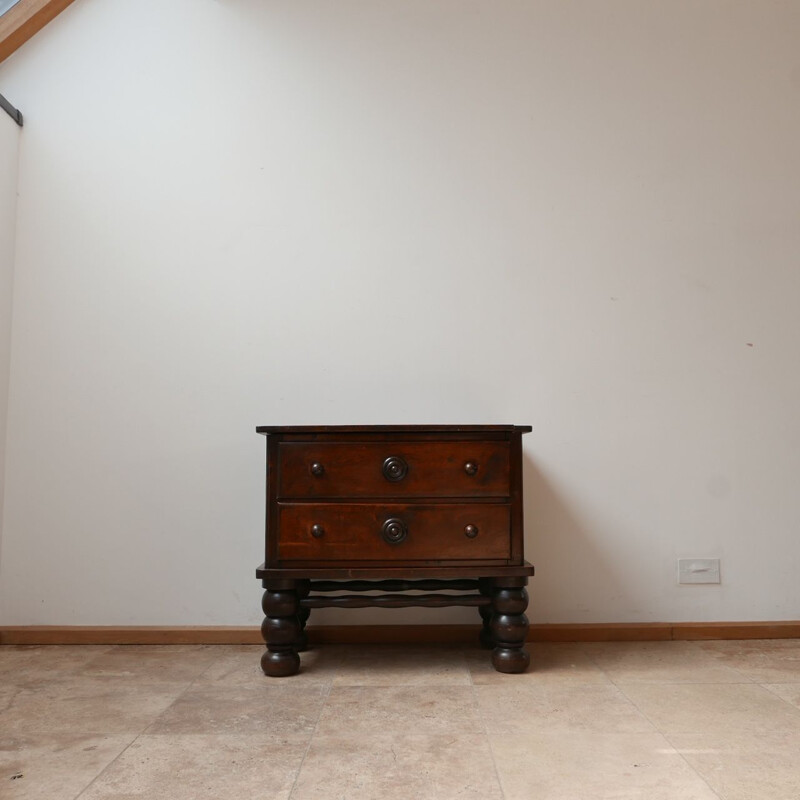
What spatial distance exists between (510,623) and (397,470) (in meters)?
0.54

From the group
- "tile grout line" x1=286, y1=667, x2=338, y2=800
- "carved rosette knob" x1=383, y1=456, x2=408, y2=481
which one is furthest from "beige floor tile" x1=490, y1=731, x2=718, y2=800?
"carved rosette knob" x1=383, y1=456, x2=408, y2=481

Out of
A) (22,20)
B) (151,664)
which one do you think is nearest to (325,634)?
(151,664)

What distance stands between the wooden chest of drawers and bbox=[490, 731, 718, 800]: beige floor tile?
50 cm

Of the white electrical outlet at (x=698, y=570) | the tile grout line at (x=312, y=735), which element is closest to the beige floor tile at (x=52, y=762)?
A: the tile grout line at (x=312, y=735)

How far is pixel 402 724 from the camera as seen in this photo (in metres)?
1.63

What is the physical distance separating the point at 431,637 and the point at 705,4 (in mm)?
2505

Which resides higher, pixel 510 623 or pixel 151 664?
pixel 510 623

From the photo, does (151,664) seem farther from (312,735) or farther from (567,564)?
(567,564)

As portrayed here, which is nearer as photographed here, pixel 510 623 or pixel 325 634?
pixel 510 623

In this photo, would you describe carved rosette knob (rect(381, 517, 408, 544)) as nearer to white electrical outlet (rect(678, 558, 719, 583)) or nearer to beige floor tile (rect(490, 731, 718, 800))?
beige floor tile (rect(490, 731, 718, 800))

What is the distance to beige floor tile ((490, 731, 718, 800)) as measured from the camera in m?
1.29

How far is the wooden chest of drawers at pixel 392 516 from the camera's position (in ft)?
6.57

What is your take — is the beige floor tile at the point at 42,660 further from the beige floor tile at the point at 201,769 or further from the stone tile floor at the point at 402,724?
the beige floor tile at the point at 201,769

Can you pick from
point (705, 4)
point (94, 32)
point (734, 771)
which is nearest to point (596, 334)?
point (705, 4)
